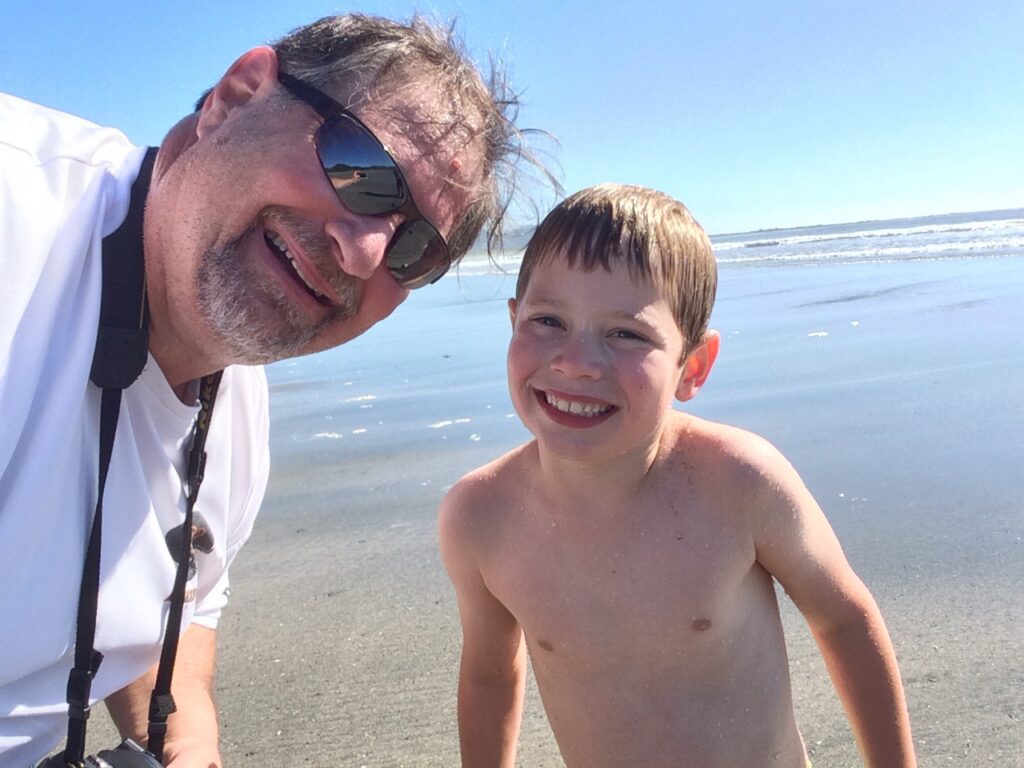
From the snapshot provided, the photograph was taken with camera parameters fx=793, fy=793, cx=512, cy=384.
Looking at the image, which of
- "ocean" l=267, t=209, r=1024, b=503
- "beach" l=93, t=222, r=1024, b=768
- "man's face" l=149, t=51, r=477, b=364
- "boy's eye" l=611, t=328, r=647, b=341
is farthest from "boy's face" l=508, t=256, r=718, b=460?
"beach" l=93, t=222, r=1024, b=768

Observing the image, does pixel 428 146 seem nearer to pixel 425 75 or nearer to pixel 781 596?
pixel 425 75

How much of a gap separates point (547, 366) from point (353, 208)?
746 mm

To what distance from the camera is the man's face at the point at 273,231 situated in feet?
6.87

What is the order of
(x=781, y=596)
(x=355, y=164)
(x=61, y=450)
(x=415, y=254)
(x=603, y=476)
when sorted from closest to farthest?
(x=61, y=450)
(x=603, y=476)
(x=355, y=164)
(x=415, y=254)
(x=781, y=596)

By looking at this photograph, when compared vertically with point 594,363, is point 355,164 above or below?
above

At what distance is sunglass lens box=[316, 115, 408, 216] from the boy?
0.47 m

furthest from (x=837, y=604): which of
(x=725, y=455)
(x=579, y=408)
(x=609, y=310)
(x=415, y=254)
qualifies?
(x=415, y=254)

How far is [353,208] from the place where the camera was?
218cm

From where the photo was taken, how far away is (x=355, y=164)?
216 centimetres

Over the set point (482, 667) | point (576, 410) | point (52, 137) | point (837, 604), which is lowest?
point (482, 667)

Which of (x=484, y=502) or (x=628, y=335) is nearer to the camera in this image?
(x=628, y=335)

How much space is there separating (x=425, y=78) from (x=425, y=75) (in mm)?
11

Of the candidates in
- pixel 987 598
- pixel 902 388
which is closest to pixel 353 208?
pixel 987 598

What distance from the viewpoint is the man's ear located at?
2223mm
